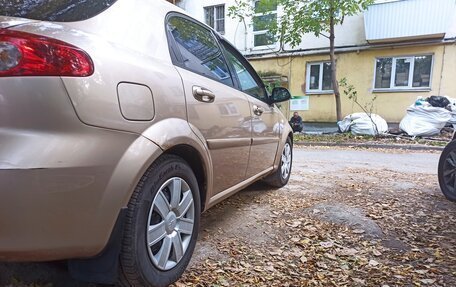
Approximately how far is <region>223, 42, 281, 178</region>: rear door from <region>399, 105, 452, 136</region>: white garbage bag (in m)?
8.45

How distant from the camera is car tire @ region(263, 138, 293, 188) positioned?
13.3ft

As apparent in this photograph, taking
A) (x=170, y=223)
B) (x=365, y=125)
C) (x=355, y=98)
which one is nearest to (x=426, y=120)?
(x=365, y=125)

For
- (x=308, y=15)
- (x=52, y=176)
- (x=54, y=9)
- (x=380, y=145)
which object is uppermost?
(x=308, y=15)

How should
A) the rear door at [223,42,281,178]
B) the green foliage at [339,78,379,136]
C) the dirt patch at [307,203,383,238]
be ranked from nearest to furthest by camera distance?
the dirt patch at [307,203,383,238]
the rear door at [223,42,281,178]
the green foliage at [339,78,379,136]

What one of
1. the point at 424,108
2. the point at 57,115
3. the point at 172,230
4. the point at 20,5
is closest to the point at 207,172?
the point at 172,230

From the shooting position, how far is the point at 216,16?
16.1 metres

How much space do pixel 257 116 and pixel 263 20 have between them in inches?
452

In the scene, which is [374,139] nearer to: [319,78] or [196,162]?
[319,78]

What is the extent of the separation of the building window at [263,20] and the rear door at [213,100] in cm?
988

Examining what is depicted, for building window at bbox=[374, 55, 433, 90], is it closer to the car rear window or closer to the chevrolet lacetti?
the chevrolet lacetti

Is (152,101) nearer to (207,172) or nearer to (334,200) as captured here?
(207,172)

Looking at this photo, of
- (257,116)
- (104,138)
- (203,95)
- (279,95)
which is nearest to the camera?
(104,138)

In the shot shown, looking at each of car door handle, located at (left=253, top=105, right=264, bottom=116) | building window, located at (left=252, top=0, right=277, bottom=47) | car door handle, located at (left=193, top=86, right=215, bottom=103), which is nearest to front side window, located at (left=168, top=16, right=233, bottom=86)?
car door handle, located at (left=193, top=86, right=215, bottom=103)

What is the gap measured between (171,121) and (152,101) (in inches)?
6.5
